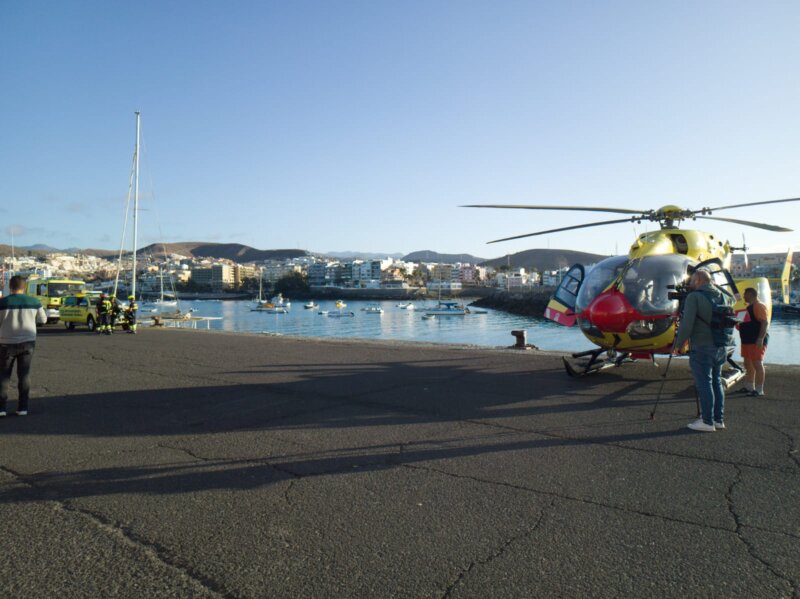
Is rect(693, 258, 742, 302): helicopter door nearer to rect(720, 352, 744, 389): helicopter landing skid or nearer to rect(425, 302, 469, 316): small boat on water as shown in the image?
rect(720, 352, 744, 389): helicopter landing skid

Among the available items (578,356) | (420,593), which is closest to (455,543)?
(420,593)

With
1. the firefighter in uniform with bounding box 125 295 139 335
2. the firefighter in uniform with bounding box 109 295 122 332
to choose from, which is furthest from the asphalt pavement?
the firefighter in uniform with bounding box 109 295 122 332

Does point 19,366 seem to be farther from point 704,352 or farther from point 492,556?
point 704,352

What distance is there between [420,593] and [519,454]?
8.81 ft

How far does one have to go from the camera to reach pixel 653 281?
29.4ft

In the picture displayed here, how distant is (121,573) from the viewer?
10.1 ft

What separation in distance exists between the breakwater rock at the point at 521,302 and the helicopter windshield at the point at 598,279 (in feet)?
283

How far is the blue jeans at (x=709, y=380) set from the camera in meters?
6.15

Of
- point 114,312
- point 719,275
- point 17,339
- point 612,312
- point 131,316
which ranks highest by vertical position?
point 719,275

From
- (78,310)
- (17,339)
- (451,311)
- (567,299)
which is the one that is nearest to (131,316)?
(78,310)

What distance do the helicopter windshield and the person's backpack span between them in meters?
3.03

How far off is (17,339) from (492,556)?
22.2 feet

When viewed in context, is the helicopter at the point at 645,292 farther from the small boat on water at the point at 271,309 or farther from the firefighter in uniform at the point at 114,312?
the small boat on water at the point at 271,309

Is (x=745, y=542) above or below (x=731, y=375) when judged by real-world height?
below
